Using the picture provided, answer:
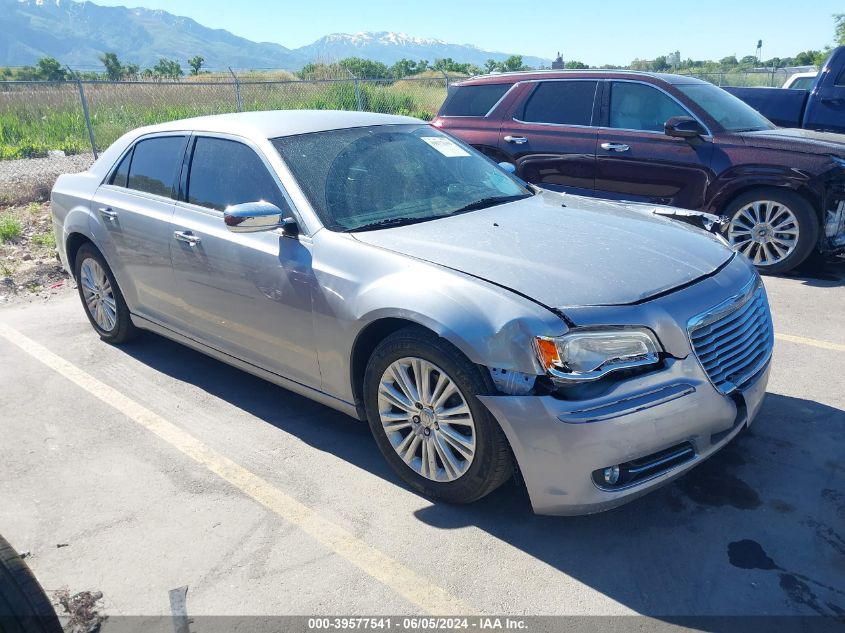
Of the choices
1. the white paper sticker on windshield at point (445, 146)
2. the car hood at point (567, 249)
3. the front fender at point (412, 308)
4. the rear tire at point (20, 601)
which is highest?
the white paper sticker on windshield at point (445, 146)

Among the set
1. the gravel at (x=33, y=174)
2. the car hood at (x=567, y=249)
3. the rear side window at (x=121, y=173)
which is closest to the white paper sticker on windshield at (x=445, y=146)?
the car hood at (x=567, y=249)

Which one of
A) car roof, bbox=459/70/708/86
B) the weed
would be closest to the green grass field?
the weed

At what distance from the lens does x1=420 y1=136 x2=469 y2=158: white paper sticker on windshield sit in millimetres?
4328

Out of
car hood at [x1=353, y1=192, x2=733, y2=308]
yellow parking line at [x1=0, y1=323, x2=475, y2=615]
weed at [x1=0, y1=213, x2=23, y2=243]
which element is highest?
car hood at [x1=353, y1=192, x2=733, y2=308]

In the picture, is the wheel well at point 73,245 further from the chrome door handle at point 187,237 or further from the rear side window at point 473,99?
the rear side window at point 473,99

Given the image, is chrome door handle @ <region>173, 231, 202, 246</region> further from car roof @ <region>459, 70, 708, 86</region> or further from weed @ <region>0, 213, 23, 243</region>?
weed @ <region>0, 213, 23, 243</region>

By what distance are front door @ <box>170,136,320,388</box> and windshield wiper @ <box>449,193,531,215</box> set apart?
0.91 meters

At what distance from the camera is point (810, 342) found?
496 cm

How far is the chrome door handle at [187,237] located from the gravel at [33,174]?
7657 millimetres

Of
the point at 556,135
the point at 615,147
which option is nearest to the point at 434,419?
the point at 615,147

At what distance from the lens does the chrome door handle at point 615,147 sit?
7093 millimetres

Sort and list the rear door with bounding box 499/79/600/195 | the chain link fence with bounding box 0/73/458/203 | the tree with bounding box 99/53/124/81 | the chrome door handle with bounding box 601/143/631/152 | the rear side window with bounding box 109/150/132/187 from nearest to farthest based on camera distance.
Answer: the rear side window with bounding box 109/150/132/187
the chrome door handle with bounding box 601/143/631/152
the rear door with bounding box 499/79/600/195
the chain link fence with bounding box 0/73/458/203
the tree with bounding box 99/53/124/81

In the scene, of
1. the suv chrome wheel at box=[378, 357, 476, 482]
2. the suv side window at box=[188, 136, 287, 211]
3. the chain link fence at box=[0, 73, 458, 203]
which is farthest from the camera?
the chain link fence at box=[0, 73, 458, 203]

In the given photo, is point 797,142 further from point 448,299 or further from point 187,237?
point 187,237
